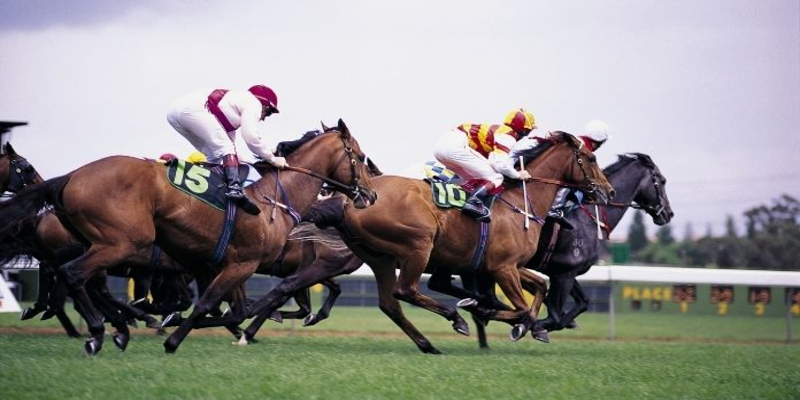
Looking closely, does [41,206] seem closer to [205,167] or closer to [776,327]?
[205,167]

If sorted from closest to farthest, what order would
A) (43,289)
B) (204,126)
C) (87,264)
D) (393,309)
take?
(87,264)
(204,126)
(393,309)
(43,289)

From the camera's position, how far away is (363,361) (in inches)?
338

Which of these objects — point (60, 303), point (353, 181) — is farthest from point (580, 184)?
point (60, 303)

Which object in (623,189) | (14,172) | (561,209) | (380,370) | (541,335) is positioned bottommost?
(380,370)

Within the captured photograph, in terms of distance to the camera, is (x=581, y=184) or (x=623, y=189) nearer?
(x=581, y=184)

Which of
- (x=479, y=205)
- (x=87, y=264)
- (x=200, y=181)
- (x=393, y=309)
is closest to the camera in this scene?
(x=87, y=264)

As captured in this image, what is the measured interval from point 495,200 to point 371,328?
548 cm

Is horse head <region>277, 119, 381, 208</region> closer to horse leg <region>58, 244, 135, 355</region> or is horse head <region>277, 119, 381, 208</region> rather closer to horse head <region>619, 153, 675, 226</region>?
horse leg <region>58, 244, 135, 355</region>

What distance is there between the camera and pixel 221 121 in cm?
908

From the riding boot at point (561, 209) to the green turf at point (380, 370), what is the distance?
1.22 m

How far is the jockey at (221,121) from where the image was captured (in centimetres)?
889

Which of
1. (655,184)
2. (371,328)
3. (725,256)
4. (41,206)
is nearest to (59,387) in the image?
(41,206)

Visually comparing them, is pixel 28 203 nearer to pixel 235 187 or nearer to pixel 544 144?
pixel 235 187

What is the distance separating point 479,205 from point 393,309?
118 cm
